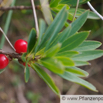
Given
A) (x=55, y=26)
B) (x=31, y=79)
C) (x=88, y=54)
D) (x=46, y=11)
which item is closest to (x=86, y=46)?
(x=88, y=54)

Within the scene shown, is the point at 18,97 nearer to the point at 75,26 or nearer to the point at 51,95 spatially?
the point at 51,95

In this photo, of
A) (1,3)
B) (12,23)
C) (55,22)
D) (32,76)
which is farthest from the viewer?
(32,76)

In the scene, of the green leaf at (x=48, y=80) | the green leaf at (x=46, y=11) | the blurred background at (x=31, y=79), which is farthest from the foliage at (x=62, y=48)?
the blurred background at (x=31, y=79)

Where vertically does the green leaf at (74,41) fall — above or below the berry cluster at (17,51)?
above

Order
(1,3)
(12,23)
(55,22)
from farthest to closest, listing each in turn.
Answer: (12,23) < (1,3) < (55,22)

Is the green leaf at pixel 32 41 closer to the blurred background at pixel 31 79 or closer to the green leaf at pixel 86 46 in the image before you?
the green leaf at pixel 86 46

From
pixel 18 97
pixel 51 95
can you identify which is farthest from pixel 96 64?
pixel 18 97

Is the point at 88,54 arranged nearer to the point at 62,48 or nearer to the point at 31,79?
the point at 62,48
